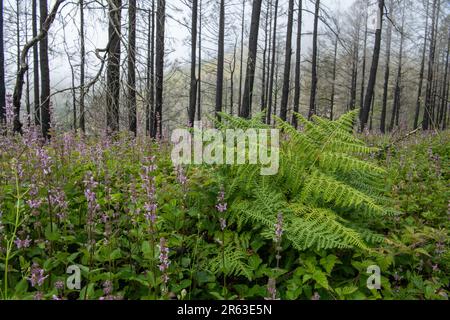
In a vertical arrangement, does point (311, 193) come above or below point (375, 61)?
below

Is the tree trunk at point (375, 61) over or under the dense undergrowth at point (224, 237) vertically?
over

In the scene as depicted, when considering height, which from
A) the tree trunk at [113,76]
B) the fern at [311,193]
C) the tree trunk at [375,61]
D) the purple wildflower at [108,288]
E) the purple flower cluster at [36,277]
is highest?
the tree trunk at [375,61]

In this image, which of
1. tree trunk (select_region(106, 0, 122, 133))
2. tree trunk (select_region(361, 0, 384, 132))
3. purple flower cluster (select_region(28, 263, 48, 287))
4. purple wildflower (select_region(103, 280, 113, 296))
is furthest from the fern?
tree trunk (select_region(361, 0, 384, 132))

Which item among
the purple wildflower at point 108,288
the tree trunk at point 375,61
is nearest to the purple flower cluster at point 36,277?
the purple wildflower at point 108,288

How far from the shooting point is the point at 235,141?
3.06 meters

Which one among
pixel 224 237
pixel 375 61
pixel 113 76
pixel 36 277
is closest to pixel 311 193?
pixel 224 237

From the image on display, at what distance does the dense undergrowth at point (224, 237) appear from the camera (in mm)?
1873

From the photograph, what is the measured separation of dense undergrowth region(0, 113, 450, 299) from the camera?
1873mm

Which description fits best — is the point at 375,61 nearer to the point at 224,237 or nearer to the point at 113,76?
the point at 113,76

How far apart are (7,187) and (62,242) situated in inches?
37.0

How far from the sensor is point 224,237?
2340 mm

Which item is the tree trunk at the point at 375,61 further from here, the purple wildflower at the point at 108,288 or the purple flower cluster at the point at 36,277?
the purple flower cluster at the point at 36,277

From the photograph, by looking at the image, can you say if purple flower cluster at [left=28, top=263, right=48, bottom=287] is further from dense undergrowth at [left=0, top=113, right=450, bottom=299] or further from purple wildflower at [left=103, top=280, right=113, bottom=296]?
purple wildflower at [left=103, top=280, right=113, bottom=296]
